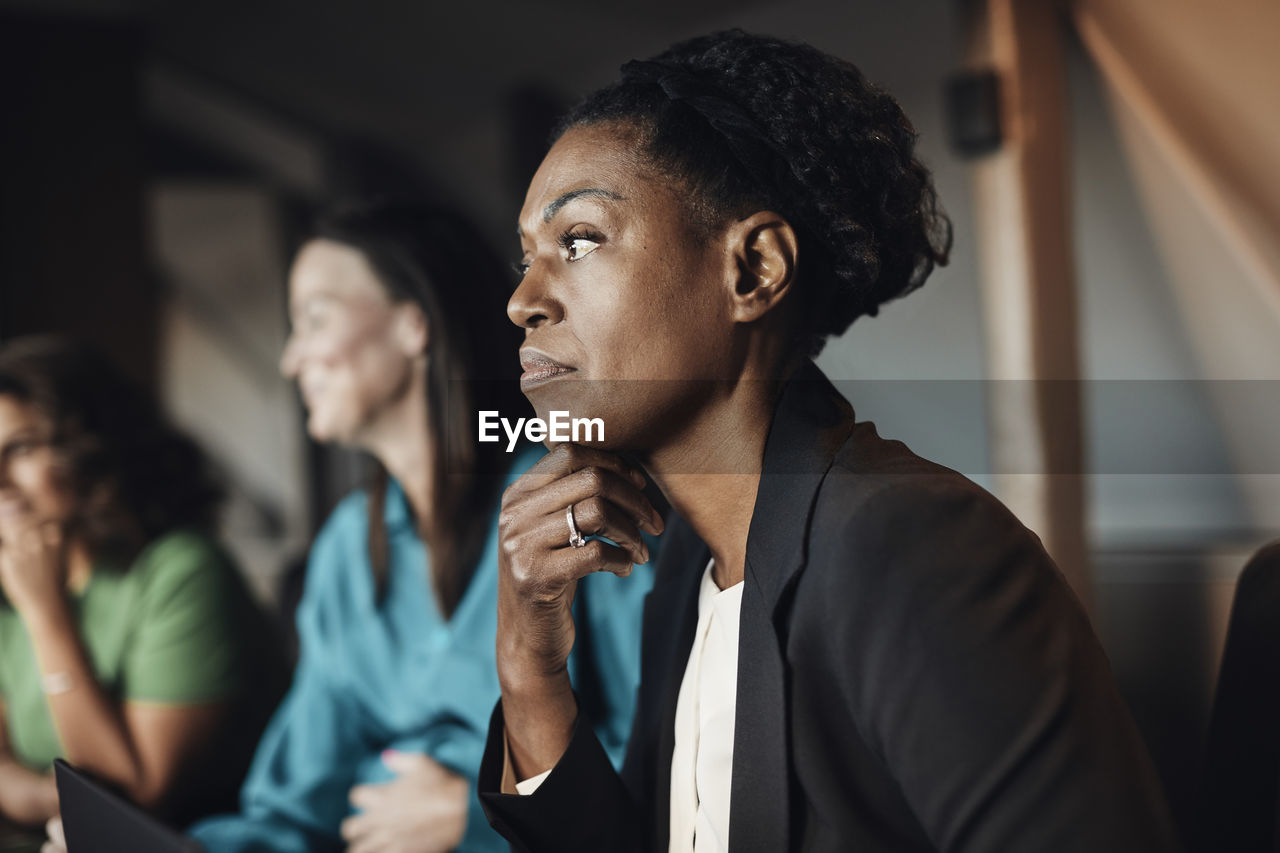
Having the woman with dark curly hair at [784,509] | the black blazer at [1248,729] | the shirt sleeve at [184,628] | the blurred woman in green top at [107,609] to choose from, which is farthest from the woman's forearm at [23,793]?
the black blazer at [1248,729]

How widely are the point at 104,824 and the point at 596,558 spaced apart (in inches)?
16.0

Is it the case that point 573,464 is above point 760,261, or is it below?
below

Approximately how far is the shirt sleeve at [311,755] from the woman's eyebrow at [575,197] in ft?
2.45

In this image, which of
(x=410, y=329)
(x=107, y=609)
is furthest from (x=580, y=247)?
(x=107, y=609)

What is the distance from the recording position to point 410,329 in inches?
41.8

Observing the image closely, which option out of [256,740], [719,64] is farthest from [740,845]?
[256,740]

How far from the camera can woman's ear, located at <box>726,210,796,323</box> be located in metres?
0.54

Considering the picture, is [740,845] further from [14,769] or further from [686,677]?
[14,769]

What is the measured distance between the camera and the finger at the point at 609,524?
0.56 m

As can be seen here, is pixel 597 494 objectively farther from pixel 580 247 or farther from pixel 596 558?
pixel 580 247

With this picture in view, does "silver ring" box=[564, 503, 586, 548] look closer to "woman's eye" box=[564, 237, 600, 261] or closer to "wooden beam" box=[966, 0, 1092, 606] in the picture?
"woman's eye" box=[564, 237, 600, 261]

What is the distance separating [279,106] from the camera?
7.77 feet

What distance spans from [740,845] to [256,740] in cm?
91

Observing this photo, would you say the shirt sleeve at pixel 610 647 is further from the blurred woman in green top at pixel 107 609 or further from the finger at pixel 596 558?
the blurred woman in green top at pixel 107 609
